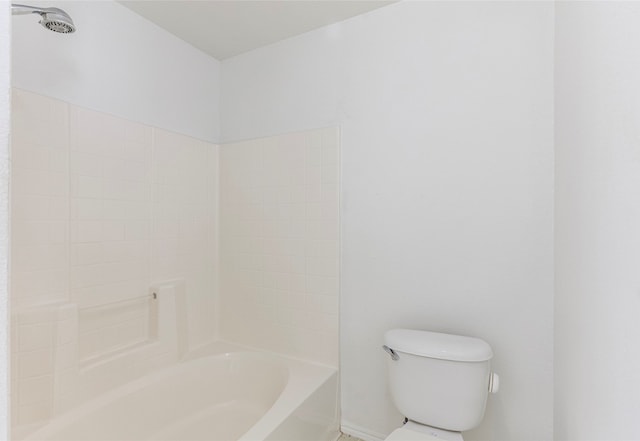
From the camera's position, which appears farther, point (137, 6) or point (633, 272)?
point (137, 6)

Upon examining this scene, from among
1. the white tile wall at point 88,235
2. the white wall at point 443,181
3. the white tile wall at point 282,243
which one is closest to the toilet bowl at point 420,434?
the white wall at point 443,181

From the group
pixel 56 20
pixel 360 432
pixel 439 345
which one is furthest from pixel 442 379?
pixel 56 20

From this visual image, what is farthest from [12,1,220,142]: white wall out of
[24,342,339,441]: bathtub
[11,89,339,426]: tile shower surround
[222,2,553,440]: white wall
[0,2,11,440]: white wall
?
[24,342,339,441]: bathtub

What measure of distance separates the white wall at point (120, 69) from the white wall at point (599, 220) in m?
1.88

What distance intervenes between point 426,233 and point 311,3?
128 centimetres

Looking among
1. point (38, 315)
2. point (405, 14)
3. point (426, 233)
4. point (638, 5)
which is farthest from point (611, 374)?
point (38, 315)

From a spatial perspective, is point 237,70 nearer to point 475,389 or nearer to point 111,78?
point 111,78

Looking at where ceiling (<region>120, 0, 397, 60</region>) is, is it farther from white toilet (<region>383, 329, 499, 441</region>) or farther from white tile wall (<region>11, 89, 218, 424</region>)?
white toilet (<region>383, 329, 499, 441</region>)

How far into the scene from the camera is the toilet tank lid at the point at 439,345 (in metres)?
1.29

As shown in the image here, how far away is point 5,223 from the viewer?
0.40m

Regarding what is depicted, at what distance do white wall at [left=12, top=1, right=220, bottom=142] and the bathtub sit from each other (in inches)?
53.8

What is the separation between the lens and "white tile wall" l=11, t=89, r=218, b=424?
1306mm

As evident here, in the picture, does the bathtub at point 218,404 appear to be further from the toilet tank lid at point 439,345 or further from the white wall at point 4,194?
the white wall at point 4,194

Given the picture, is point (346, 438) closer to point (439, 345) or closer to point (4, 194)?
point (439, 345)
